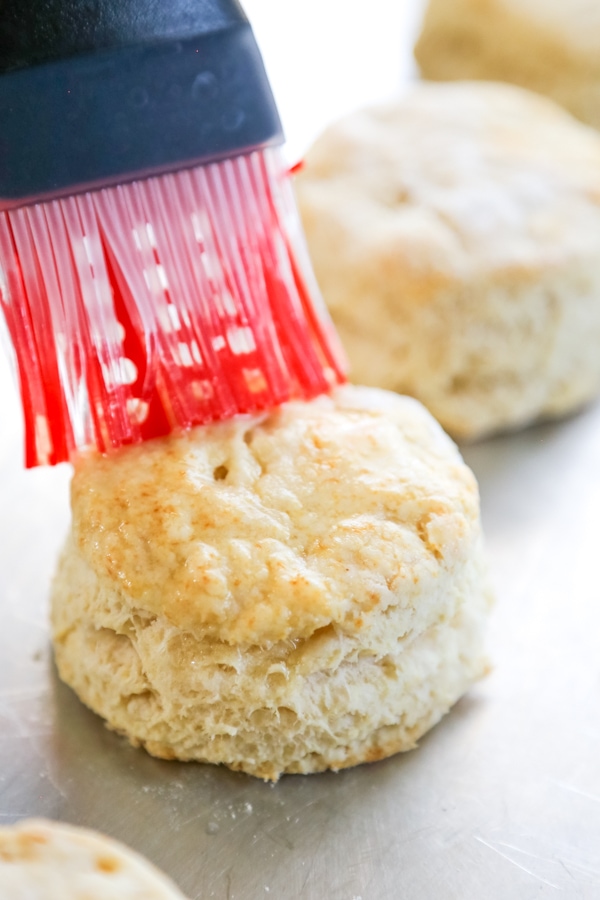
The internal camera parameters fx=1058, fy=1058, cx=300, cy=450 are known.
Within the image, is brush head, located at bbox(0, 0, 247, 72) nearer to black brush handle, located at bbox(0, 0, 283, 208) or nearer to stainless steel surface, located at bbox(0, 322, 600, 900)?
black brush handle, located at bbox(0, 0, 283, 208)

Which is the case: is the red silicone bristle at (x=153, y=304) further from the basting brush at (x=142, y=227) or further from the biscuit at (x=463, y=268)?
the biscuit at (x=463, y=268)

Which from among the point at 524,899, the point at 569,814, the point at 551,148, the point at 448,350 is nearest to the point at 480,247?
the point at 448,350

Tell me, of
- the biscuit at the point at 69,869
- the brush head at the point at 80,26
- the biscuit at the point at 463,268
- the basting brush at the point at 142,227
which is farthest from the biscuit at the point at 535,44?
the biscuit at the point at 69,869

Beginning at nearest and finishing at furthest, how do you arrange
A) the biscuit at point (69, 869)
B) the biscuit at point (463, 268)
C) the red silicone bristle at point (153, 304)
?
1. the biscuit at point (69, 869)
2. the red silicone bristle at point (153, 304)
3. the biscuit at point (463, 268)

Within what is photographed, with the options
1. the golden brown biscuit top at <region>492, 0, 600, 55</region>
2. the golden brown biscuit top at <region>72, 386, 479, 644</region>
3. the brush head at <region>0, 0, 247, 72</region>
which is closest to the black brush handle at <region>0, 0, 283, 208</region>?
the brush head at <region>0, 0, 247, 72</region>

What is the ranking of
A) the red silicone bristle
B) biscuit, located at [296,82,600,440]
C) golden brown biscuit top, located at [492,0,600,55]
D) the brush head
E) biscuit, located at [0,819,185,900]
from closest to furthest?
biscuit, located at [0,819,185,900] → the brush head → the red silicone bristle → biscuit, located at [296,82,600,440] → golden brown biscuit top, located at [492,0,600,55]

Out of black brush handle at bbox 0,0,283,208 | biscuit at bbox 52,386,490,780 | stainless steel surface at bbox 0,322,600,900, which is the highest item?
black brush handle at bbox 0,0,283,208

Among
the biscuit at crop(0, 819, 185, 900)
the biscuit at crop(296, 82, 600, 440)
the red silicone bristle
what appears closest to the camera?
the biscuit at crop(0, 819, 185, 900)

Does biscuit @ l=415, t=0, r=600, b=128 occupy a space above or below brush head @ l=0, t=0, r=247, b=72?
below
